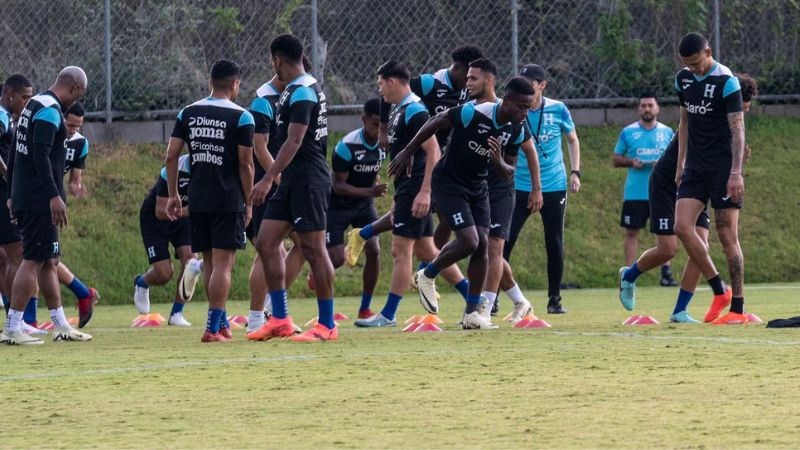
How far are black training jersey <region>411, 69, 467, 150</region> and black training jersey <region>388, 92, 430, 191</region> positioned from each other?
0.89 m

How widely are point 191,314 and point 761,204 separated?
28.7 ft

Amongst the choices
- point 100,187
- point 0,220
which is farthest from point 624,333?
point 100,187

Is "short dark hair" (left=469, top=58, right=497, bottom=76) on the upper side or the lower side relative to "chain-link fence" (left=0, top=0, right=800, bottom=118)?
lower

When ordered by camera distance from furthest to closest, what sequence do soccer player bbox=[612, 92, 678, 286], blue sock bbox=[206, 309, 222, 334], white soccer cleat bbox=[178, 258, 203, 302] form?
soccer player bbox=[612, 92, 678, 286] → white soccer cleat bbox=[178, 258, 203, 302] → blue sock bbox=[206, 309, 222, 334]

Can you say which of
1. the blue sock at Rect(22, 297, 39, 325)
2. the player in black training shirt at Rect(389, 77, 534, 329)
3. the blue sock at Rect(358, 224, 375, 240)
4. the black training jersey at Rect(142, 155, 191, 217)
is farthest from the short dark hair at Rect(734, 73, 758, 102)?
the blue sock at Rect(22, 297, 39, 325)

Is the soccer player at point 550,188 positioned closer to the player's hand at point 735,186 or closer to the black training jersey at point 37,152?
the player's hand at point 735,186

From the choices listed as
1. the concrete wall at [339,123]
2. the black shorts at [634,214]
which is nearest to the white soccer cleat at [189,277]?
the black shorts at [634,214]

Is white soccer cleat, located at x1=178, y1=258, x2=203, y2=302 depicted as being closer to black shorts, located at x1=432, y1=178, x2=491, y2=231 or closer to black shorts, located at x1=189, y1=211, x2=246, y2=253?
black shorts, located at x1=189, y1=211, x2=246, y2=253

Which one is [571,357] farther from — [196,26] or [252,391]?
[196,26]

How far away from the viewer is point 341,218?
13.3 metres

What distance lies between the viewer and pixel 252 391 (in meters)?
6.97

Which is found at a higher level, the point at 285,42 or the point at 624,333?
the point at 285,42

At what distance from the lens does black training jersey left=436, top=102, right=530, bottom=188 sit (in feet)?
34.5

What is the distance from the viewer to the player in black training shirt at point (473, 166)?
10438 millimetres
